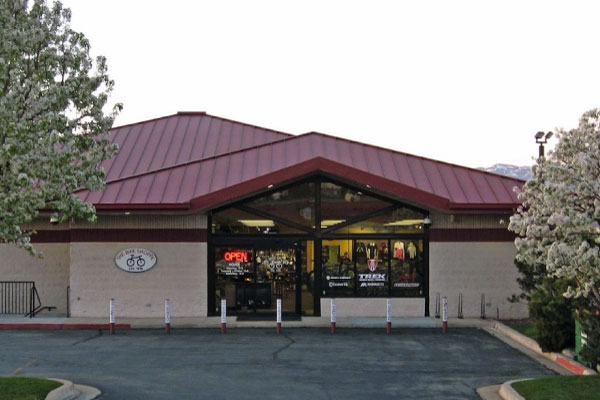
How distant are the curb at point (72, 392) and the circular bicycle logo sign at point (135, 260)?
976cm

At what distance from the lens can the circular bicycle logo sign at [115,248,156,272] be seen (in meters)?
22.8

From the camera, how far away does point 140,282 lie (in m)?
22.8

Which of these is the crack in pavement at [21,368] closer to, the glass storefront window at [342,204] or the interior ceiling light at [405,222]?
the glass storefront window at [342,204]

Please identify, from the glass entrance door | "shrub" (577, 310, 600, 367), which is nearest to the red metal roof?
the glass entrance door

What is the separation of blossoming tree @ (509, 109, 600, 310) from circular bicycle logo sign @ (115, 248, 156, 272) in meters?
13.3

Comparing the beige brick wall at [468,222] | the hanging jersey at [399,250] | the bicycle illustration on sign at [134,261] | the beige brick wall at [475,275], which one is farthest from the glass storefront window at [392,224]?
the bicycle illustration on sign at [134,261]

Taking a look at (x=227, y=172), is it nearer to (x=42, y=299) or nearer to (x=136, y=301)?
(x=136, y=301)

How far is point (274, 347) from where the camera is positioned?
1741 cm

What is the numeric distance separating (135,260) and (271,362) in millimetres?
8877

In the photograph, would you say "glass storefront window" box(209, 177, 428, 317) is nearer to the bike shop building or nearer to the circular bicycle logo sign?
the bike shop building

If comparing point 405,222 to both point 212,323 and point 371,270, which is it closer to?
point 371,270

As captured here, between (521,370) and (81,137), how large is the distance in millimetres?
10227

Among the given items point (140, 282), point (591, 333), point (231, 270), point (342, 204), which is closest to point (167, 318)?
point (140, 282)

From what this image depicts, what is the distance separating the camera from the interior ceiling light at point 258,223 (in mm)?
23094
